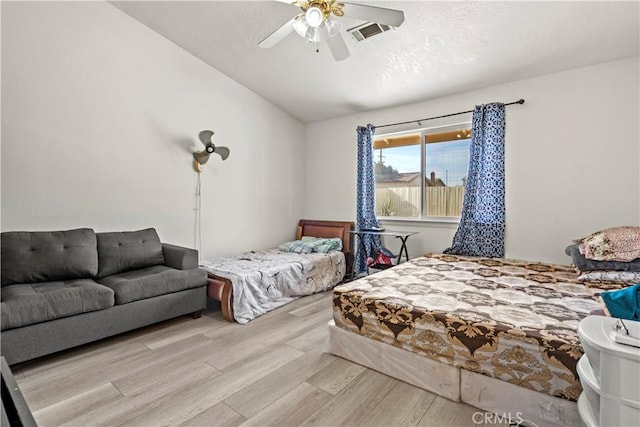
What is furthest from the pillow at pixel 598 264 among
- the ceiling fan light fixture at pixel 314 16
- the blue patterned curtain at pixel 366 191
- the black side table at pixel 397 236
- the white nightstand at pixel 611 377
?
the ceiling fan light fixture at pixel 314 16

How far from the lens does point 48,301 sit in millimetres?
2188

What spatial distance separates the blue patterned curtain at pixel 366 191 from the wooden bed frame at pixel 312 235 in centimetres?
20

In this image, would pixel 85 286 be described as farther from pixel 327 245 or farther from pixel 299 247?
pixel 327 245

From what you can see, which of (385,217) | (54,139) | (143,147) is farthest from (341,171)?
(54,139)

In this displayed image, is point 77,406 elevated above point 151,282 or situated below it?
below

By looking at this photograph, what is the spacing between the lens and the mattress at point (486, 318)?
1.55 m

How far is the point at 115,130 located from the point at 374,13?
115 inches

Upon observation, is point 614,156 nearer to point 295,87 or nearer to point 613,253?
point 613,253

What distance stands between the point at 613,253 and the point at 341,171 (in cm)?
337

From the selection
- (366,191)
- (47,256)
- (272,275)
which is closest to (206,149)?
(272,275)

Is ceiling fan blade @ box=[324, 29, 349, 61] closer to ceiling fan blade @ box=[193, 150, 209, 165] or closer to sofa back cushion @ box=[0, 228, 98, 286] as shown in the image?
ceiling fan blade @ box=[193, 150, 209, 165]

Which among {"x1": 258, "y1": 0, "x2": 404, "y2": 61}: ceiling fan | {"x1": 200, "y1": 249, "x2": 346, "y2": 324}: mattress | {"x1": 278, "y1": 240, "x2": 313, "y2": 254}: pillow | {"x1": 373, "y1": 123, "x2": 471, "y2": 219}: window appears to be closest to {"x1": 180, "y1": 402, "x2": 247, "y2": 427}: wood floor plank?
{"x1": 200, "y1": 249, "x2": 346, "y2": 324}: mattress

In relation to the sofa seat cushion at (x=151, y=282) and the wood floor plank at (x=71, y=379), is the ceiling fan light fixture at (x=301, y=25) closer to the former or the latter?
the sofa seat cushion at (x=151, y=282)

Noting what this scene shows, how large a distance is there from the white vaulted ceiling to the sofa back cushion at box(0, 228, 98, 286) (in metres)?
2.47
